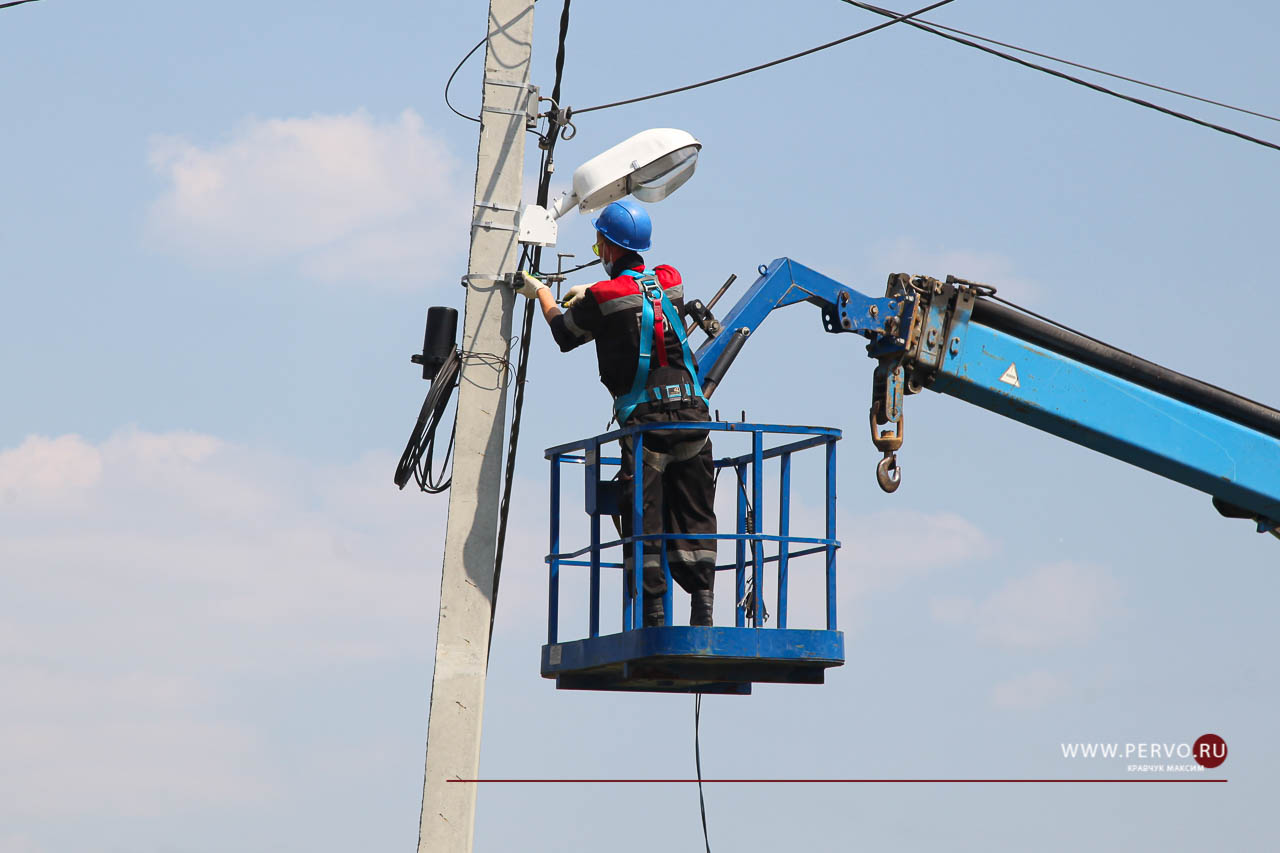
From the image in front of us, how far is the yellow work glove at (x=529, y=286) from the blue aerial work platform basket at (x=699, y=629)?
0.89 meters

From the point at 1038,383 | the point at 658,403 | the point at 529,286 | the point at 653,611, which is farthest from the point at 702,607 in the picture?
the point at 1038,383

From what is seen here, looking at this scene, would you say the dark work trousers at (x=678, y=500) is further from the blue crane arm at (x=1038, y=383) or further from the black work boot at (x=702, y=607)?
the blue crane arm at (x=1038, y=383)

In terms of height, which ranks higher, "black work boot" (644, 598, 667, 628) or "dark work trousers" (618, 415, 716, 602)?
"dark work trousers" (618, 415, 716, 602)

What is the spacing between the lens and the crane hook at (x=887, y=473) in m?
9.43

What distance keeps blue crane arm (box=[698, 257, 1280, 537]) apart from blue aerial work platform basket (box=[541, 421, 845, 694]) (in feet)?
2.80

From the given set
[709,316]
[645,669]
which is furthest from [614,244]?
[645,669]

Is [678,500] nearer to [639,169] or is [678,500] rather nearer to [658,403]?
[658,403]

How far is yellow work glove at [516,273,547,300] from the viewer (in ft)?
30.1

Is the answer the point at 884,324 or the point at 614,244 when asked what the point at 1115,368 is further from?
the point at 614,244

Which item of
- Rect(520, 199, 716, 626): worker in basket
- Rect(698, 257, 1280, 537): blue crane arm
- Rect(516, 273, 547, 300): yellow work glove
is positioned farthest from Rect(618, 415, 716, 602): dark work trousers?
Rect(516, 273, 547, 300): yellow work glove

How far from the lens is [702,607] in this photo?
8.55 meters

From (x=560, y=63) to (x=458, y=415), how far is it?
7.64 feet

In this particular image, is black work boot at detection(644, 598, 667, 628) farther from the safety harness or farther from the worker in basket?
the safety harness

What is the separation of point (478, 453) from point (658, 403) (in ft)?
3.69
